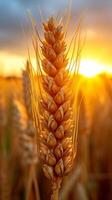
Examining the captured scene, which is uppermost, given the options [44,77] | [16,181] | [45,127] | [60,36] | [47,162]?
[60,36]

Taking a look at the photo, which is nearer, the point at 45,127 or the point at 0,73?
the point at 45,127

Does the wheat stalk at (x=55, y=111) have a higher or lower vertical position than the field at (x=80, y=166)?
higher

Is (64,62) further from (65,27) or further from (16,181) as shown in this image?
(16,181)

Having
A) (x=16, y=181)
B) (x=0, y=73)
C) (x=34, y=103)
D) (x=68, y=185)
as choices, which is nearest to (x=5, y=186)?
(x=68, y=185)

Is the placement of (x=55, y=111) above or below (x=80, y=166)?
above

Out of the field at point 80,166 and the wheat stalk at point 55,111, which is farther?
the field at point 80,166

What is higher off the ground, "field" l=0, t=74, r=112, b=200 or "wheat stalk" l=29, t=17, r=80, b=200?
"wheat stalk" l=29, t=17, r=80, b=200

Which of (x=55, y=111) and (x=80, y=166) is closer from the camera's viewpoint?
(x=55, y=111)

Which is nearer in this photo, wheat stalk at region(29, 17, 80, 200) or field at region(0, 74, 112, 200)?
wheat stalk at region(29, 17, 80, 200)
